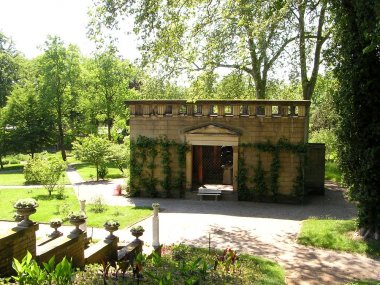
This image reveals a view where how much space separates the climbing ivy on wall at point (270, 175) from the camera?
720 inches

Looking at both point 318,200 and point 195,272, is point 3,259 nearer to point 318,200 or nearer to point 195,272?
point 195,272

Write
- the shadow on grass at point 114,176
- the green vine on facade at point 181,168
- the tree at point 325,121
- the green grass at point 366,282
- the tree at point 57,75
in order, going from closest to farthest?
the green grass at point 366,282, the green vine on facade at point 181,168, the tree at point 325,121, the shadow on grass at point 114,176, the tree at point 57,75

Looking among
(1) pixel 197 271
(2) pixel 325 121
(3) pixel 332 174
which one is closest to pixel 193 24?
(1) pixel 197 271

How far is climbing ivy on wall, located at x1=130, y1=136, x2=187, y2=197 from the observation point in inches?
771

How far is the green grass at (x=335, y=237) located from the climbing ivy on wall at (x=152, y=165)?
7.05 metres

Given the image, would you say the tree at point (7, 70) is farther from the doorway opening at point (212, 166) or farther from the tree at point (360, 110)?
the tree at point (360, 110)

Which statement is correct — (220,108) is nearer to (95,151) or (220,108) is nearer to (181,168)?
(181,168)

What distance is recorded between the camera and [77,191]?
22.1 meters

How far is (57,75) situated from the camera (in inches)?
1602

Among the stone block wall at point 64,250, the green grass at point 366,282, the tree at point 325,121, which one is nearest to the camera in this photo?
the stone block wall at point 64,250

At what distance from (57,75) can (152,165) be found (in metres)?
25.1

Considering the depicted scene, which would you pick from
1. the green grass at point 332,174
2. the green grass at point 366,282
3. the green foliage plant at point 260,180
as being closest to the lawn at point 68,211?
the green foliage plant at point 260,180

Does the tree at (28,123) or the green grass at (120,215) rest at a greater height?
the tree at (28,123)

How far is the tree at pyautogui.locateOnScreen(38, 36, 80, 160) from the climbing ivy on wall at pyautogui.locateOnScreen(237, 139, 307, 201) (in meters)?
26.6
